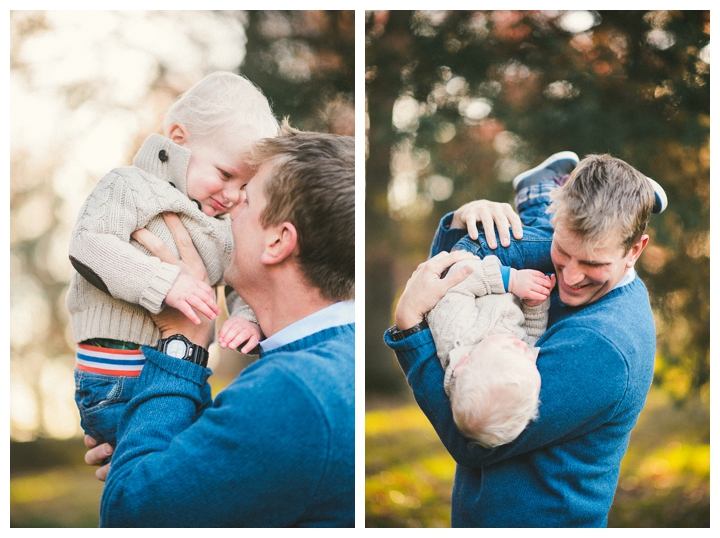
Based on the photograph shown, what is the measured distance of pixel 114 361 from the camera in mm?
1855

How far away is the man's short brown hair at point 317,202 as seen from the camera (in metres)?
1.73

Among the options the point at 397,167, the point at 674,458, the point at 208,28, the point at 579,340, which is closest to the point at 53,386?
the point at 208,28

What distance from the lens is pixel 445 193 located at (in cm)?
389

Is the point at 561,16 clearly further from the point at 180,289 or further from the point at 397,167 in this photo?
the point at 180,289

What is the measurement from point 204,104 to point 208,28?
1.81 ft

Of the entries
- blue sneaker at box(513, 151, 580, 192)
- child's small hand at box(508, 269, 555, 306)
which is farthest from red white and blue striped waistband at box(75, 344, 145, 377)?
blue sneaker at box(513, 151, 580, 192)

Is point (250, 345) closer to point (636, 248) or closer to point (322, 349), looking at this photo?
point (322, 349)

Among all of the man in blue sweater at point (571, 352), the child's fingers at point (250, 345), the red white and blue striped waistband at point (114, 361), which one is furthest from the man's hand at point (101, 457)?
the man in blue sweater at point (571, 352)

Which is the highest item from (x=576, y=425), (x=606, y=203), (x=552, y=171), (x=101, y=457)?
(x=552, y=171)

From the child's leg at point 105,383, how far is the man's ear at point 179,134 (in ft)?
2.04

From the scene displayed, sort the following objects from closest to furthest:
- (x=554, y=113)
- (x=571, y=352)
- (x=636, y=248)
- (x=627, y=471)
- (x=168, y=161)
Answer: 1. (x=571, y=352)
2. (x=636, y=248)
3. (x=168, y=161)
4. (x=554, y=113)
5. (x=627, y=471)

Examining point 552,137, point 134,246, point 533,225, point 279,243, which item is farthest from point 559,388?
point 552,137

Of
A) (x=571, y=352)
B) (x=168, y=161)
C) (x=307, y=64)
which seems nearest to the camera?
(x=571, y=352)

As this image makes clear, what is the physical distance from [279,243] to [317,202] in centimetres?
15
